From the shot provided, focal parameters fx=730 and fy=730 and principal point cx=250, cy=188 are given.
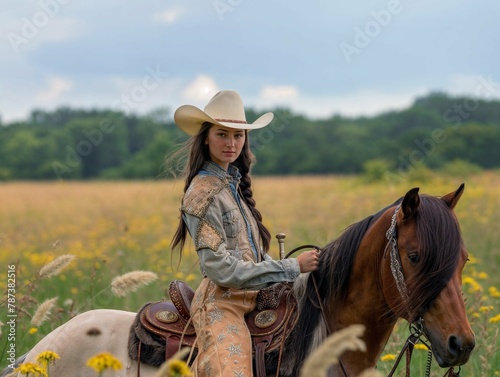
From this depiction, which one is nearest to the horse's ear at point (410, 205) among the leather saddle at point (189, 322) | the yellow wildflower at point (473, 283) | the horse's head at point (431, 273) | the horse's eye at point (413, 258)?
the horse's head at point (431, 273)

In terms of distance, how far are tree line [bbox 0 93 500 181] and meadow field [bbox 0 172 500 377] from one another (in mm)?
16851

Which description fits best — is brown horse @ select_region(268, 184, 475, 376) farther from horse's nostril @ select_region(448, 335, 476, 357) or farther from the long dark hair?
the long dark hair

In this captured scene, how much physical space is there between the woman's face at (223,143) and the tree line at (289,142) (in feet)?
127

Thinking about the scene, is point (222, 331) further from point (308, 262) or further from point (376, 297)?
point (376, 297)

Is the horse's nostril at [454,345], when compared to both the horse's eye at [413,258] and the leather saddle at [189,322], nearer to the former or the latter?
the horse's eye at [413,258]

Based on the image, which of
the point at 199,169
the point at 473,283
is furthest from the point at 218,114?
the point at 473,283

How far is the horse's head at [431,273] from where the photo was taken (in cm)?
353

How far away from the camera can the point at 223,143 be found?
449 centimetres

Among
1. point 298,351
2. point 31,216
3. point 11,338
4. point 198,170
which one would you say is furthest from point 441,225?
point 31,216

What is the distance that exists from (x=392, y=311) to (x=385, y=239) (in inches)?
15.5

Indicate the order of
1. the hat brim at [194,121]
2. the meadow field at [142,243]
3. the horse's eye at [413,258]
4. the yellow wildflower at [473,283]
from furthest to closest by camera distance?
1. the yellow wildflower at [473,283]
2. the meadow field at [142,243]
3. the hat brim at [194,121]
4. the horse's eye at [413,258]

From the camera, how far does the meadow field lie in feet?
21.0

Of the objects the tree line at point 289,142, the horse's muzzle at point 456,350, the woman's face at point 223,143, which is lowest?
the tree line at point 289,142

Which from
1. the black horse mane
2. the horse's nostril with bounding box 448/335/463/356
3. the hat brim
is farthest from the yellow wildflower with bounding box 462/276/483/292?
the horse's nostril with bounding box 448/335/463/356
